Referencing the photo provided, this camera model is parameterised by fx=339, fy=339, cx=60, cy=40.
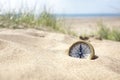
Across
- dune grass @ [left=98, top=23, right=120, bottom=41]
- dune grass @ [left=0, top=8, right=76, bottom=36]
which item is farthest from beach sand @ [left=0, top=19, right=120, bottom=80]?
dune grass @ [left=98, top=23, right=120, bottom=41]

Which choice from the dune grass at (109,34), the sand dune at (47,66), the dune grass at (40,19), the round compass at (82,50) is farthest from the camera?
the dune grass at (109,34)

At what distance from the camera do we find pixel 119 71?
7.76 ft

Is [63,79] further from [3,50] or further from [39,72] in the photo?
[3,50]

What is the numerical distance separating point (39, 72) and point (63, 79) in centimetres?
15

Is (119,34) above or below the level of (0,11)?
below

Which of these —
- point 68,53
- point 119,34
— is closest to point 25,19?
point 119,34

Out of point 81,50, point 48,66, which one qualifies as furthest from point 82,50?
point 48,66

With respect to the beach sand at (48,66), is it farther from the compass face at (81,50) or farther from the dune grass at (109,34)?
the dune grass at (109,34)

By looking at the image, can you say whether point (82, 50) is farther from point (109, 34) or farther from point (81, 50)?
point (109, 34)

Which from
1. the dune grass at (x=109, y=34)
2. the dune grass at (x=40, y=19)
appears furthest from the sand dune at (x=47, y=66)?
the dune grass at (x=109, y=34)

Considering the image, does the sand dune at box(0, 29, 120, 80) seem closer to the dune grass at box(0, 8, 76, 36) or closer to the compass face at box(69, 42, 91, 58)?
the compass face at box(69, 42, 91, 58)

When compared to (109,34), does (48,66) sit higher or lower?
higher

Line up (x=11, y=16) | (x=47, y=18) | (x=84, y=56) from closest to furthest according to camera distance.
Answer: (x=84, y=56)
(x=11, y=16)
(x=47, y=18)

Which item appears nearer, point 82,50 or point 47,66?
point 47,66
